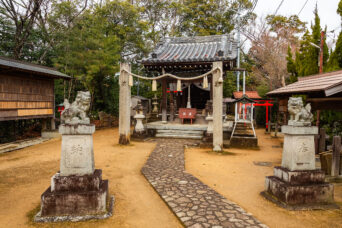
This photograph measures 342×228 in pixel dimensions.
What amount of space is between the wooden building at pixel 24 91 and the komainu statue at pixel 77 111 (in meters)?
6.95

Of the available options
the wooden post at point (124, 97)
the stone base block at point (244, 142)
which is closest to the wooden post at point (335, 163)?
the stone base block at point (244, 142)

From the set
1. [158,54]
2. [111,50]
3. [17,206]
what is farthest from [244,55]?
[17,206]

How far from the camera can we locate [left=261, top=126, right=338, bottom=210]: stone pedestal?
366 centimetres

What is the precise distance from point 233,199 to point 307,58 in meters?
11.2

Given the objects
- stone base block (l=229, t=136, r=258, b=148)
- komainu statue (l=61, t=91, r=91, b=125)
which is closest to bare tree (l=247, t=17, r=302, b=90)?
stone base block (l=229, t=136, r=258, b=148)

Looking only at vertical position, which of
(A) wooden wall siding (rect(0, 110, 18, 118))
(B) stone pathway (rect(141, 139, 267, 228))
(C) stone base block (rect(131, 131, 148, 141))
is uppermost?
(A) wooden wall siding (rect(0, 110, 18, 118))

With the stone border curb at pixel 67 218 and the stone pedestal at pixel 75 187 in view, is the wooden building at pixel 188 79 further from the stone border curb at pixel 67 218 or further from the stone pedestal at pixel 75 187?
the stone border curb at pixel 67 218

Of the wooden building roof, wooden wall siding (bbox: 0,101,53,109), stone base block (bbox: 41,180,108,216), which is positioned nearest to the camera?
stone base block (bbox: 41,180,108,216)

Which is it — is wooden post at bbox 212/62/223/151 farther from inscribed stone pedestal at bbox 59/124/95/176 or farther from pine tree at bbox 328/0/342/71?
pine tree at bbox 328/0/342/71

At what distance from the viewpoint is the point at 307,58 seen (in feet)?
37.3

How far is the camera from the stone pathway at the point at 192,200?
3.13 meters

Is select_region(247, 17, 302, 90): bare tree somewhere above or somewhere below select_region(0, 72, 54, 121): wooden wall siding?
above

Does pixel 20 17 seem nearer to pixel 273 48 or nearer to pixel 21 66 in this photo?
pixel 21 66

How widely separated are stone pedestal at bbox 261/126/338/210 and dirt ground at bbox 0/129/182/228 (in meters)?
2.19
